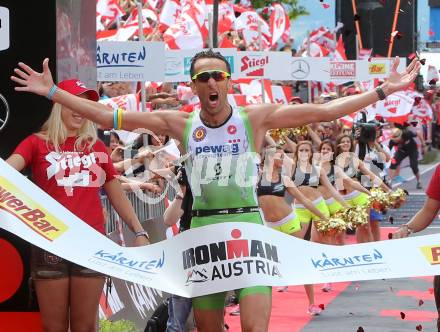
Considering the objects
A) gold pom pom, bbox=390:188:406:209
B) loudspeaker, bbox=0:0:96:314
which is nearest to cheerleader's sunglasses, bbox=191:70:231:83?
loudspeaker, bbox=0:0:96:314

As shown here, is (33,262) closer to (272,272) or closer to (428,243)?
(272,272)

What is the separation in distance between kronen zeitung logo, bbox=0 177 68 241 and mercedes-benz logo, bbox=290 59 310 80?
1517cm

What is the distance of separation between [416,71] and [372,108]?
17256 millimetres

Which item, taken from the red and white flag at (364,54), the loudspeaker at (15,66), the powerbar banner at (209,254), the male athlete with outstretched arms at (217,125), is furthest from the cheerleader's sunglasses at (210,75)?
the red and white flag at (364,54)

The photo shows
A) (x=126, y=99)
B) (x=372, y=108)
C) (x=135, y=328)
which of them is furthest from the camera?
(x=372, y=108)

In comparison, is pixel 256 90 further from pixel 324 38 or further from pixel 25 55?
pixel 25 55

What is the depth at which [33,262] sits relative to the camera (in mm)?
6996

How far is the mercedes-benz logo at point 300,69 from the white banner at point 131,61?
29.0 feet

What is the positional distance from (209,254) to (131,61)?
6.67m

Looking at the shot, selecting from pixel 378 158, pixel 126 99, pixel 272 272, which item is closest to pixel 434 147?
pixel 378 158

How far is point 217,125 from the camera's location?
675 centimetres

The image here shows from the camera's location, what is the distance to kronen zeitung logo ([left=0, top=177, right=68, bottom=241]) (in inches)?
272

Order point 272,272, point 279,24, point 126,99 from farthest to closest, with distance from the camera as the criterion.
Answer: point 279,24 < point 126,99 < point 272,272

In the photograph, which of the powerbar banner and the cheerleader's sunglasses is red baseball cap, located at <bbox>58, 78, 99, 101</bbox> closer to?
the powerbar banner
